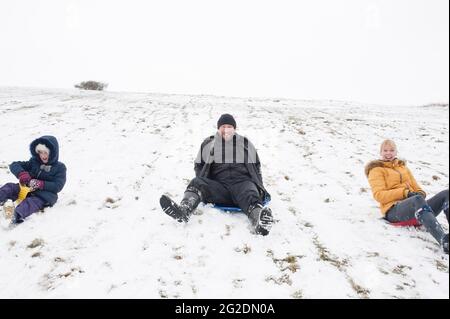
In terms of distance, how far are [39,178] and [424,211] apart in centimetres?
621

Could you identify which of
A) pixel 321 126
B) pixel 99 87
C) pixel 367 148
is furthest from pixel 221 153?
pixel 99 87

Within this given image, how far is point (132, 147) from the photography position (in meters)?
10.0

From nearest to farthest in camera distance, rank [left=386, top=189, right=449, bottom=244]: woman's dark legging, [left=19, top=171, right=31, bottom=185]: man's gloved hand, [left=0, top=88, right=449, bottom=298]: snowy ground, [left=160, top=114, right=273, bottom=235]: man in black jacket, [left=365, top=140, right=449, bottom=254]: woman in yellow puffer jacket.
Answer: [left=0, top=88, right=449, bottom=298]: snowy ground, [left=386, top=189, right=449, bottom=244]: woman's dark legging, [left=365, top=140, right=449, bottom=254]: woman in yellow puffer jacket, [left=160, top=114, right=273, bottom=235]: man in black jacket, [left=19, top=171, right=31, bottom=185]: man's gloved hand

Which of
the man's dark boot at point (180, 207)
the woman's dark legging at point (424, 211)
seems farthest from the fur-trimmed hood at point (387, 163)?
the man's dark boot at point (180, 207)

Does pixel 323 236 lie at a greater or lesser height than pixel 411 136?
lesser

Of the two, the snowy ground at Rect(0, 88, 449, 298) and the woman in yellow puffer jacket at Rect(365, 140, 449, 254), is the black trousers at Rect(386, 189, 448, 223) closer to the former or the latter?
the woman in yellow puffer jacket at Rect(365, 140, 449, 254)

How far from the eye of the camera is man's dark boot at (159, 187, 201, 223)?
207 inches

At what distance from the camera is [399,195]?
5.40 metres

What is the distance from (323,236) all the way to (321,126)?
8579 mm

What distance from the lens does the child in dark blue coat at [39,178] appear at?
5785 millimetres

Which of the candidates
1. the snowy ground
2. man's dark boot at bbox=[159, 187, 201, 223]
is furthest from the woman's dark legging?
man's dark boot at bbox=[159, 187, 201, 223]

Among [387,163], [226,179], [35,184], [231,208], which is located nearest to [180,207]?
[231,208]

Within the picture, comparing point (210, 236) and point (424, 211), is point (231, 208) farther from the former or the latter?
point (424, 211)

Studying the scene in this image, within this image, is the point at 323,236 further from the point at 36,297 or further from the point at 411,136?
the point at 411,136
